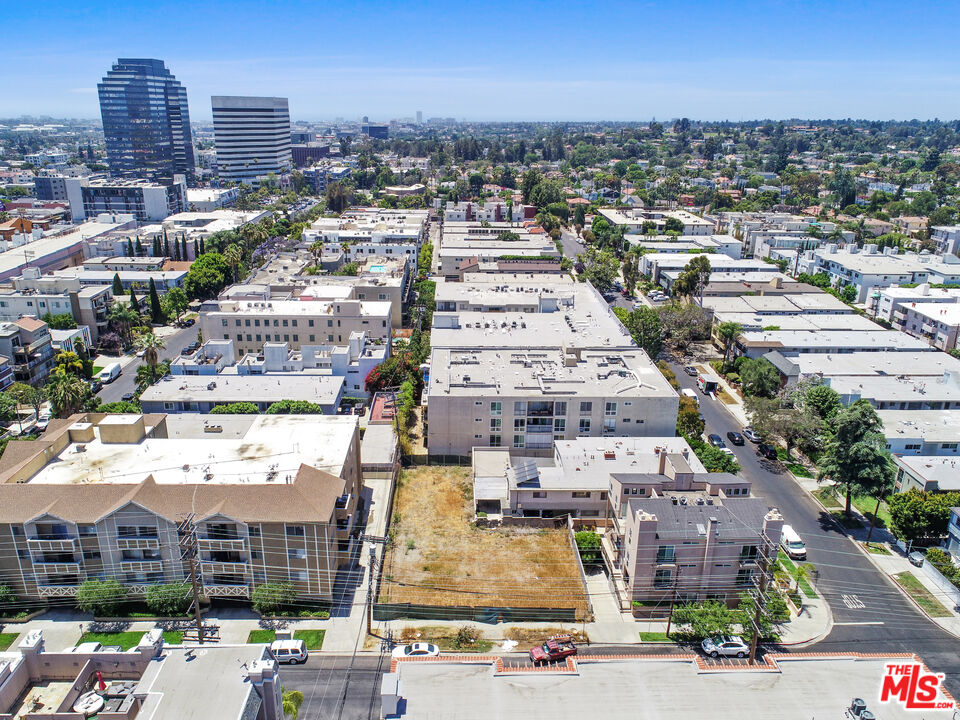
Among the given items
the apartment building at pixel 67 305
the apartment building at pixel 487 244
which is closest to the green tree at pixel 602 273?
the apartment building at pixel 487 244

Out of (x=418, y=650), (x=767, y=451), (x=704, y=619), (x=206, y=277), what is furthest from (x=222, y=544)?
(x=206, y=277)

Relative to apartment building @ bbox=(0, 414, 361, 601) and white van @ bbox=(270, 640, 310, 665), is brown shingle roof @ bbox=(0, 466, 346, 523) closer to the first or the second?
apartment building @ bbox=(0, 414, 361, 601)

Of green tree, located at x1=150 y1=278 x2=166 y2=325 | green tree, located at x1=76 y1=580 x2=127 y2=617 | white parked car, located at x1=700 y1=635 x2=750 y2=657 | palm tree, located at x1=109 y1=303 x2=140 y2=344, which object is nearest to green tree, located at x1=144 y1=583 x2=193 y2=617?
green tree, located at x1=76 y1=580 x2=127 y2=617

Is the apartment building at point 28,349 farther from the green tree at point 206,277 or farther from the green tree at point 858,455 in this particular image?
the green tree at point 858,455

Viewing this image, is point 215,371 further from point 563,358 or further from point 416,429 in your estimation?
point 563,358

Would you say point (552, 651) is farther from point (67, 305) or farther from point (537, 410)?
point (67, 305)

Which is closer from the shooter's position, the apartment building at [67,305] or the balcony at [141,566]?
the balcony at [141,566]
